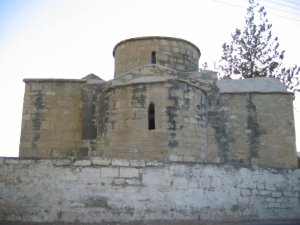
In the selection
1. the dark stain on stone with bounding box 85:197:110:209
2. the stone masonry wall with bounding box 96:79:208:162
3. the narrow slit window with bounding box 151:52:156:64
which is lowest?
the dark stain on stone with bounding box 85:197:110:209

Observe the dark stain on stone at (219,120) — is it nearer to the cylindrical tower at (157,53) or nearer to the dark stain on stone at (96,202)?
the cylindrical tower at (157,53)

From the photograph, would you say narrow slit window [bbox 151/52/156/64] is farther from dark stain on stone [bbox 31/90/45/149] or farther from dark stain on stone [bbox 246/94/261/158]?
dark stain on stone [bbox 31/90/45/149]

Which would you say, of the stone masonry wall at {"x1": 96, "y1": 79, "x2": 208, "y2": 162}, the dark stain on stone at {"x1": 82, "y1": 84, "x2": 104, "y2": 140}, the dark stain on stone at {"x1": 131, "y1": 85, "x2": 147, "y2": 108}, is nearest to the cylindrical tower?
the dark stain on stone at {"x1": 82, "y1": 84, "x2": 104, "y2": 140}

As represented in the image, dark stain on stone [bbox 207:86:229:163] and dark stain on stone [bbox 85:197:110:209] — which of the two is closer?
dark stain on stone [bbox 85:197:110:209]

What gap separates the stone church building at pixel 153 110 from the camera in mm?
10367

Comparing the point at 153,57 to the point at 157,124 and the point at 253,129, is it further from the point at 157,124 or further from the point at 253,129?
the point at 253,129

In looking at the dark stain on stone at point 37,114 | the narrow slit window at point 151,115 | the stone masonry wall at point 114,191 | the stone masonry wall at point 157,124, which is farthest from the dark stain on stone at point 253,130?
the dark stain on stone at point 37,114

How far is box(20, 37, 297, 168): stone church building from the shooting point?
34.0ft

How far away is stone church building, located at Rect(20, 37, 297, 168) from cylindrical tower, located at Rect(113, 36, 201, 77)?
0.12ft

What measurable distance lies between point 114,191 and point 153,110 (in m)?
4.16

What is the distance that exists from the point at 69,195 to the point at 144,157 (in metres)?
3.92

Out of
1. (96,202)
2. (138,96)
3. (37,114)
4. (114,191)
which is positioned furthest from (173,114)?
(37,114)

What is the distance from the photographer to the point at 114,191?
21.0 feet

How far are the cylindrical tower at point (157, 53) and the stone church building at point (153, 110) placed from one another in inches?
1.4
